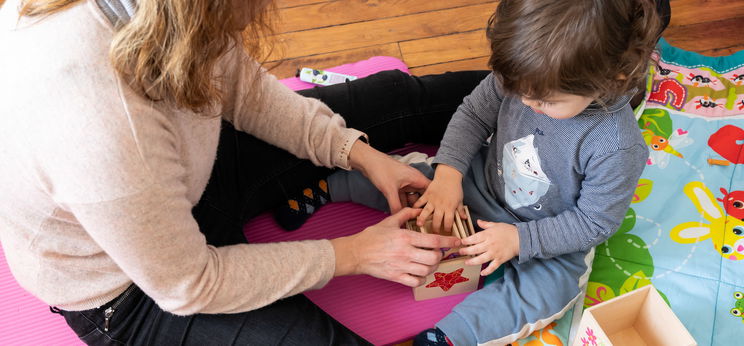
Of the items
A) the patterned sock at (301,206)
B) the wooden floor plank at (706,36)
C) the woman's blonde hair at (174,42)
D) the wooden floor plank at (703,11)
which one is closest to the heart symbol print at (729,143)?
the wooden floor plank at (706,36)

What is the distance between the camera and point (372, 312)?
1.16 m

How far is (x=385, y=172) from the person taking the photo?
3.66 feet

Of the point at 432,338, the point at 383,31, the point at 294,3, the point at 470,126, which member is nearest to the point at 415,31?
the point at 383,31

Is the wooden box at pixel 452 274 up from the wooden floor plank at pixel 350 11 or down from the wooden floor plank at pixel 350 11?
down

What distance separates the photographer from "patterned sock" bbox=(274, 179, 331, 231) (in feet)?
4.10

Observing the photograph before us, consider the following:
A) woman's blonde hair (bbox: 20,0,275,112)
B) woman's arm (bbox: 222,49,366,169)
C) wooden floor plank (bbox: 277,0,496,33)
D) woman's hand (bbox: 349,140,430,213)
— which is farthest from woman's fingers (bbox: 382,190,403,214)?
wooden floor plank (bbox: 277,0,496,33)

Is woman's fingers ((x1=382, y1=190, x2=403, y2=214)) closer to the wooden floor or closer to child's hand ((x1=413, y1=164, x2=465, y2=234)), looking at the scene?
child's hand ((x1=413, y1=164, x2=465, y2=234))

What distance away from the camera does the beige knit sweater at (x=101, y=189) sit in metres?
0.63

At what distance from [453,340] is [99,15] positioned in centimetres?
77

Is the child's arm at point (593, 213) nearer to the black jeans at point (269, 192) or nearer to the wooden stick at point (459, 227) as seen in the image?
the wooden stick at point (459, 227)

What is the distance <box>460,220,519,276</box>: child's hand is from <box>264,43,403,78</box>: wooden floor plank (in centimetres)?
86

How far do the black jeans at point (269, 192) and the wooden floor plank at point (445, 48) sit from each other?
42cm

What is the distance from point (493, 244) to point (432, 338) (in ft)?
0.77

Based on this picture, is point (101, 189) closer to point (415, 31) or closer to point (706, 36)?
point (415, 31)
